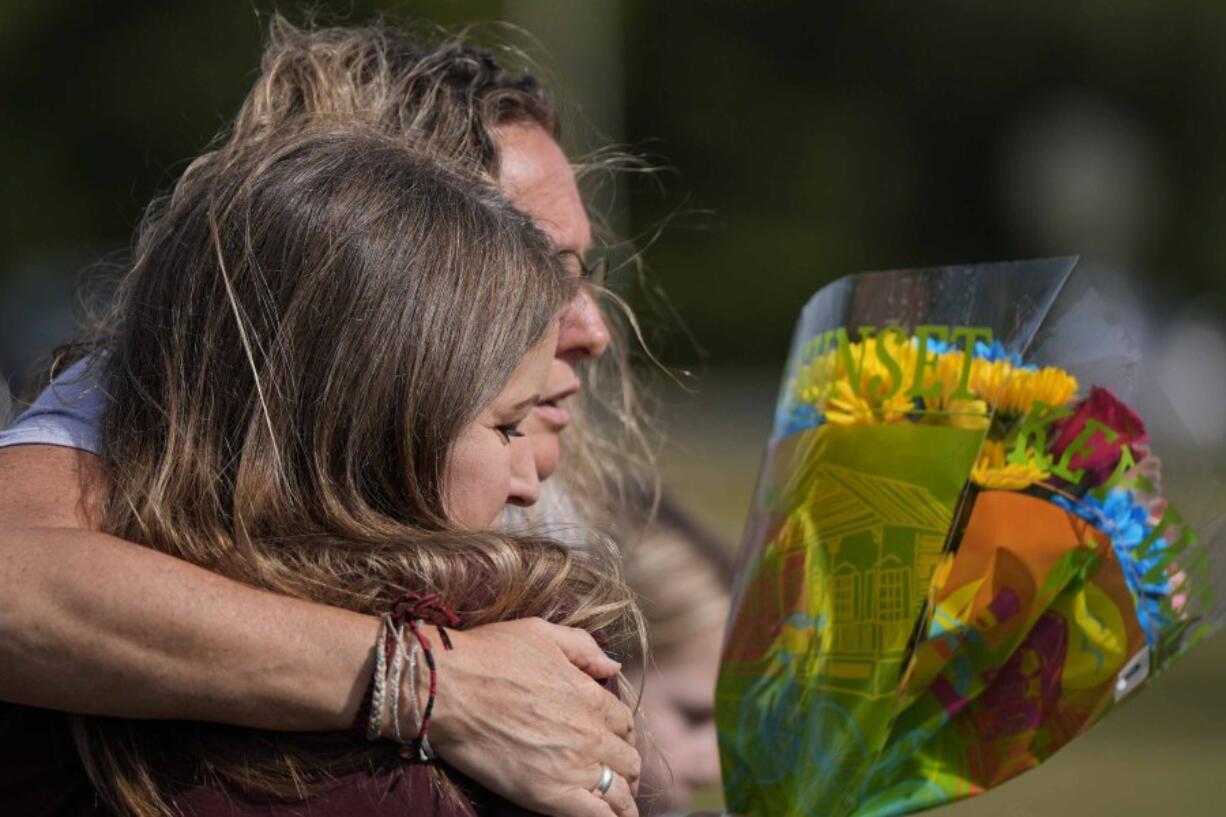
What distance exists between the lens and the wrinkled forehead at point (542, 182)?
268cm

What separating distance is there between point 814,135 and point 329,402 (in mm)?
23768

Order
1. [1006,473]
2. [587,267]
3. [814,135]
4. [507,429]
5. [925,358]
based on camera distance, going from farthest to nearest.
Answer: [814,135], [587,267], [925,358], [1006,473], [507,429]

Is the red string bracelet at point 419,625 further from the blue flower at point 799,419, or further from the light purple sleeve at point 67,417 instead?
the blue flower at point 799,419

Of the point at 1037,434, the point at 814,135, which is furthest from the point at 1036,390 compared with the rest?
the point at 814,135

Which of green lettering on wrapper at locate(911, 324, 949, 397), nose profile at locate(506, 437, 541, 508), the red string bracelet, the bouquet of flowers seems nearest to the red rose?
the bouquet of flowers

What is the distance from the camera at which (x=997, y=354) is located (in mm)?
2166

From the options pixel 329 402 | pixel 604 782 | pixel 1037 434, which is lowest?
pixel 604 782

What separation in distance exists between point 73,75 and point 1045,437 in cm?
2120

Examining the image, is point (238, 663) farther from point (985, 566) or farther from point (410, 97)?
point (410, 97)

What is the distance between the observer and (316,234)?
1851mm

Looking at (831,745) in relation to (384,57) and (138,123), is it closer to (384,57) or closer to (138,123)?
(384,57)

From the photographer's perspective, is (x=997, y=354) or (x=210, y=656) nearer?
(x=210, y=656)

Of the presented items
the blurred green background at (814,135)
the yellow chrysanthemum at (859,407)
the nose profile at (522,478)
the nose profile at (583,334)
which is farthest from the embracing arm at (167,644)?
the blurred green background at (814,135)

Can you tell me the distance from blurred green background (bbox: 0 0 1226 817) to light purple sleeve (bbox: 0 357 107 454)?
1720 cm
